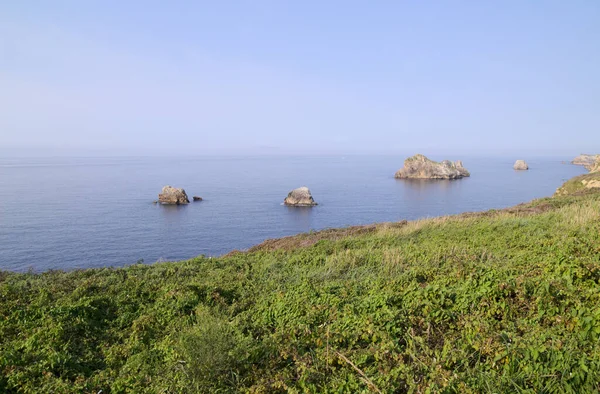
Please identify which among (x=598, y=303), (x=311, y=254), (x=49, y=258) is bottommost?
(x=49, y=258)

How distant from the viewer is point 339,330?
7770 mm

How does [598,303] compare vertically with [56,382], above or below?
above

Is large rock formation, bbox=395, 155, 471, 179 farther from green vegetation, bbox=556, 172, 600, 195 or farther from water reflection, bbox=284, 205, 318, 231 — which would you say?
green vegetation, bbox=556, 172, 600, 195

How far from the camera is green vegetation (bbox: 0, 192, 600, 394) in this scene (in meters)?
6.02

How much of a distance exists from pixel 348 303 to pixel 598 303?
4892 millimetres

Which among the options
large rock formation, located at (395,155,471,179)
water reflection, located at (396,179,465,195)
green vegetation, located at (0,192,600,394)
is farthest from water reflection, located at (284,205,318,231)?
large rock formation, located at (395,155,471,179)

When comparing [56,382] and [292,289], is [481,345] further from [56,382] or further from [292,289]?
[56,382]

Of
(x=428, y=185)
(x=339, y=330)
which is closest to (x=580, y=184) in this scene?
(x=339, y=330)

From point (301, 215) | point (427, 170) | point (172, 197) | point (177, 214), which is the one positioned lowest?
point (301, 215)

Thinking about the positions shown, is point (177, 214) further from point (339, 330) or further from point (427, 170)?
point (427, 170)

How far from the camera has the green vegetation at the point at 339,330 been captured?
6023mm

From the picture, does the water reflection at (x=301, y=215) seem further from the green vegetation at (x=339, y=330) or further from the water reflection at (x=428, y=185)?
the green vegetation at (x=339, y=330)

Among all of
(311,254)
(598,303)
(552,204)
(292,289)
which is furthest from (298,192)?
(598,303)

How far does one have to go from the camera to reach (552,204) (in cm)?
2772
